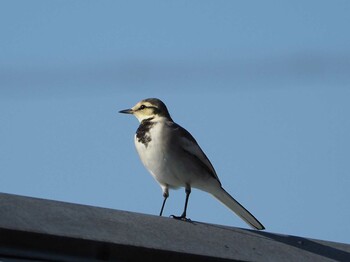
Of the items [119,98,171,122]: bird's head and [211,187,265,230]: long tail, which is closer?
[211,187,265,230]: long tail

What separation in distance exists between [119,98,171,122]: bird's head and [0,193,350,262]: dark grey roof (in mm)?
3503

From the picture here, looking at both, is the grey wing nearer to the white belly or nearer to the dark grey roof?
the white belly

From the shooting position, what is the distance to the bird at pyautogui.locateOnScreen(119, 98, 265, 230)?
825 centimetres

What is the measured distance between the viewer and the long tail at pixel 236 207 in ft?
26.6

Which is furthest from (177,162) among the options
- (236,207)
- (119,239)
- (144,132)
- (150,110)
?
(119,239)

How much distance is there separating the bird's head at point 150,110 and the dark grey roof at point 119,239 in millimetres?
3503

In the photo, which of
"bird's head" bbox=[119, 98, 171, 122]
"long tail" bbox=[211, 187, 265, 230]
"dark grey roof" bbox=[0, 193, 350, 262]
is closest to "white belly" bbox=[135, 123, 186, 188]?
"long tail" bbox=[211, 187, 265, 230]

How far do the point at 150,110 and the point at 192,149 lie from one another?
81 centimetres

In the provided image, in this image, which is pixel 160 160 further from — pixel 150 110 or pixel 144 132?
pixel 150 110

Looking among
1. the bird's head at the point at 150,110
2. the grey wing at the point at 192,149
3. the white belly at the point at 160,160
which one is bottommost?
the white belly at the point at 160,160

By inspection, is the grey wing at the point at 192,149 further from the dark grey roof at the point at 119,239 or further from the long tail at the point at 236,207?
the dark grey roof at the point at 119,239

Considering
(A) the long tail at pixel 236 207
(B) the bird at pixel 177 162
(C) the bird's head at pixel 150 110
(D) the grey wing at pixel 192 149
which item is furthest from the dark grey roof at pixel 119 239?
(C) the bird's head at pixel 150 110

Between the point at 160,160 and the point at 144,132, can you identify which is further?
the point at 144,132

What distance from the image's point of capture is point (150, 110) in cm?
904
